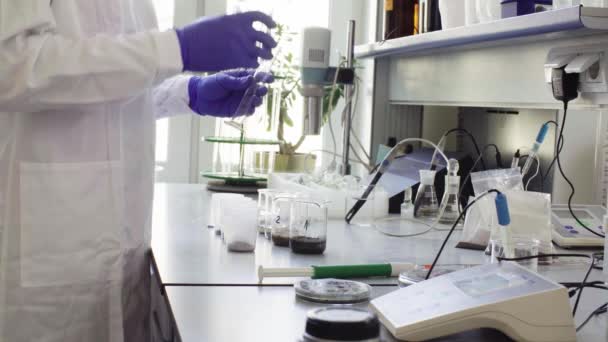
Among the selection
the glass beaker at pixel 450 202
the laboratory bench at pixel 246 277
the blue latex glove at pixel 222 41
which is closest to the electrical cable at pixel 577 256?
the laboratory bench at pixel 246 277

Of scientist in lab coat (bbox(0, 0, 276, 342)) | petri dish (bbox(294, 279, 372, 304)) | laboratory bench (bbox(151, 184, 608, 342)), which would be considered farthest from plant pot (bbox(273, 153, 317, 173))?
petri dish (bbox(294, 279, 372, 304))

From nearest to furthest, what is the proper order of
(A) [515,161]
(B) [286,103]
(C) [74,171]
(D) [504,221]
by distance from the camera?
(D) [504,221] < (C) [74,171] < (A) [515,161] < (B) [286,103]

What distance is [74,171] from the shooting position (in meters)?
1.48

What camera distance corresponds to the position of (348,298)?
109 cm

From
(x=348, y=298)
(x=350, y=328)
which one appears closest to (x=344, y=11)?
(x=348, y=298)

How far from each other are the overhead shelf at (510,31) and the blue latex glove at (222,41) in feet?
1.66

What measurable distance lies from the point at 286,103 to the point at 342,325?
2492 millimetres

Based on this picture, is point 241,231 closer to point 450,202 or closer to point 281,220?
point 281,220

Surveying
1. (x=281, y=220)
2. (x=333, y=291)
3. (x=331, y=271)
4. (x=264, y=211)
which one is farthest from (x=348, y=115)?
(x=333, y=291)

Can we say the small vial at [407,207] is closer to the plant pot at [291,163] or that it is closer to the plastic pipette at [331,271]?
the plastic pipette at [331,271]

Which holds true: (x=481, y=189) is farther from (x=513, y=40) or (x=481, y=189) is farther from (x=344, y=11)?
(x=344, y=11)

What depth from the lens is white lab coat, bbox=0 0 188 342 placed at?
1.38m

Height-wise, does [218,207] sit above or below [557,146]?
below

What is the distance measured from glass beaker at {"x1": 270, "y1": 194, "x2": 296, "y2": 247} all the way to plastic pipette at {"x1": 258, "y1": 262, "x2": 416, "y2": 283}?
30 cm
